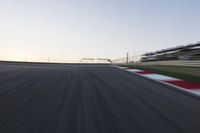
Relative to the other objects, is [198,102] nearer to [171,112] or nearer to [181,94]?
[181,94]

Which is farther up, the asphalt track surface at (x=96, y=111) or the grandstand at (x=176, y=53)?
the grandstand at (x=176, y=53)

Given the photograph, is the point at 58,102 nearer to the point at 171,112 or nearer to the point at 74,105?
the point at 74,105

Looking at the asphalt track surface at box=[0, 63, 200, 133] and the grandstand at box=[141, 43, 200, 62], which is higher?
the grandstand at box=[141, 43, 200, 62]

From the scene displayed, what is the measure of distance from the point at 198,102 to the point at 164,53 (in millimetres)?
32099

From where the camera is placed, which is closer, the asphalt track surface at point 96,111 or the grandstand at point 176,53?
the asphalt track surface at point 96,111

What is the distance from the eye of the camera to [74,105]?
451 centimetres

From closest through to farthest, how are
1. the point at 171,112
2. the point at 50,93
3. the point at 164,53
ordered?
the point at 171,112
the point at 50,93
the point at 164,53

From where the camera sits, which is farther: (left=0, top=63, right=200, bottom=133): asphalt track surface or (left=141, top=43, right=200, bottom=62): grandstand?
(left=141, top=43, right=200, bottom=62): grandstand

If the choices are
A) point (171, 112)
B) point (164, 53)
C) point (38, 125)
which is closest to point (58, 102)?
point (38, 125)

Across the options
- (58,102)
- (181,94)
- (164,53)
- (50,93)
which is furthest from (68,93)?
(164,53)

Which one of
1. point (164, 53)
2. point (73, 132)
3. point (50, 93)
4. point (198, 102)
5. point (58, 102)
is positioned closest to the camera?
point (73, 132)

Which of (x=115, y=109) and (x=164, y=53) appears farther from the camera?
(x=164, y=53)

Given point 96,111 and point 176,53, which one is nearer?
point 96,111

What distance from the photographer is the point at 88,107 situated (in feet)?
14.5
